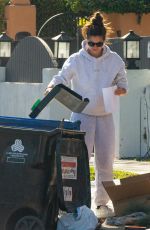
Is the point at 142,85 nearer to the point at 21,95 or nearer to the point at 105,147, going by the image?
the point at 21,95

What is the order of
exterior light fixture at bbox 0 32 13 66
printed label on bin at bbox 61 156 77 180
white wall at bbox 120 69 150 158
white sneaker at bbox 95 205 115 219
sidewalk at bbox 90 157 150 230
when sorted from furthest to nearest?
exterior light fixture at bbox 0 32 13 66 < white wall at bbox 120 69 150 158 < sidewalk at bbox 90 157 150 230 < white sneaker at bbox 95 205 115 219 < printed label on bin at bbox 61 156 77 180

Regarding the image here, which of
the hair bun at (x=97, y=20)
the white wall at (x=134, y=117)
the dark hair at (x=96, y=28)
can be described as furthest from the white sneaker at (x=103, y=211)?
the white wall at (x=134, y=117)

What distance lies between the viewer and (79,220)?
8055mm

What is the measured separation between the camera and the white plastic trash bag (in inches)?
313

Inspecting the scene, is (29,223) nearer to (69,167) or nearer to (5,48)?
(69,167)

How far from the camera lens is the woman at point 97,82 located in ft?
29.8

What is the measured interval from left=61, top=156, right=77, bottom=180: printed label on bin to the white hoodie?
124 cm

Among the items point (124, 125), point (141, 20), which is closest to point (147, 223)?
point (124, 125)

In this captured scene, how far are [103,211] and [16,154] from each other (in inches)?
71.9

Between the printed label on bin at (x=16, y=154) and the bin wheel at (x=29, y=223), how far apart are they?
48 centimetres

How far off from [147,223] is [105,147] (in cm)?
108

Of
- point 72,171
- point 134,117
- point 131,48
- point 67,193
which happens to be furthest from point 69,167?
point 131,48

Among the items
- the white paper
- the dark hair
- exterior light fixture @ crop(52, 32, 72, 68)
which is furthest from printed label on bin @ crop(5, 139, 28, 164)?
exterior light fixture @ crop(52, 32, 72, 68)

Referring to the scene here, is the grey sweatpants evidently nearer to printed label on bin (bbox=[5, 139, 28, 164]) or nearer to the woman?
the woman
